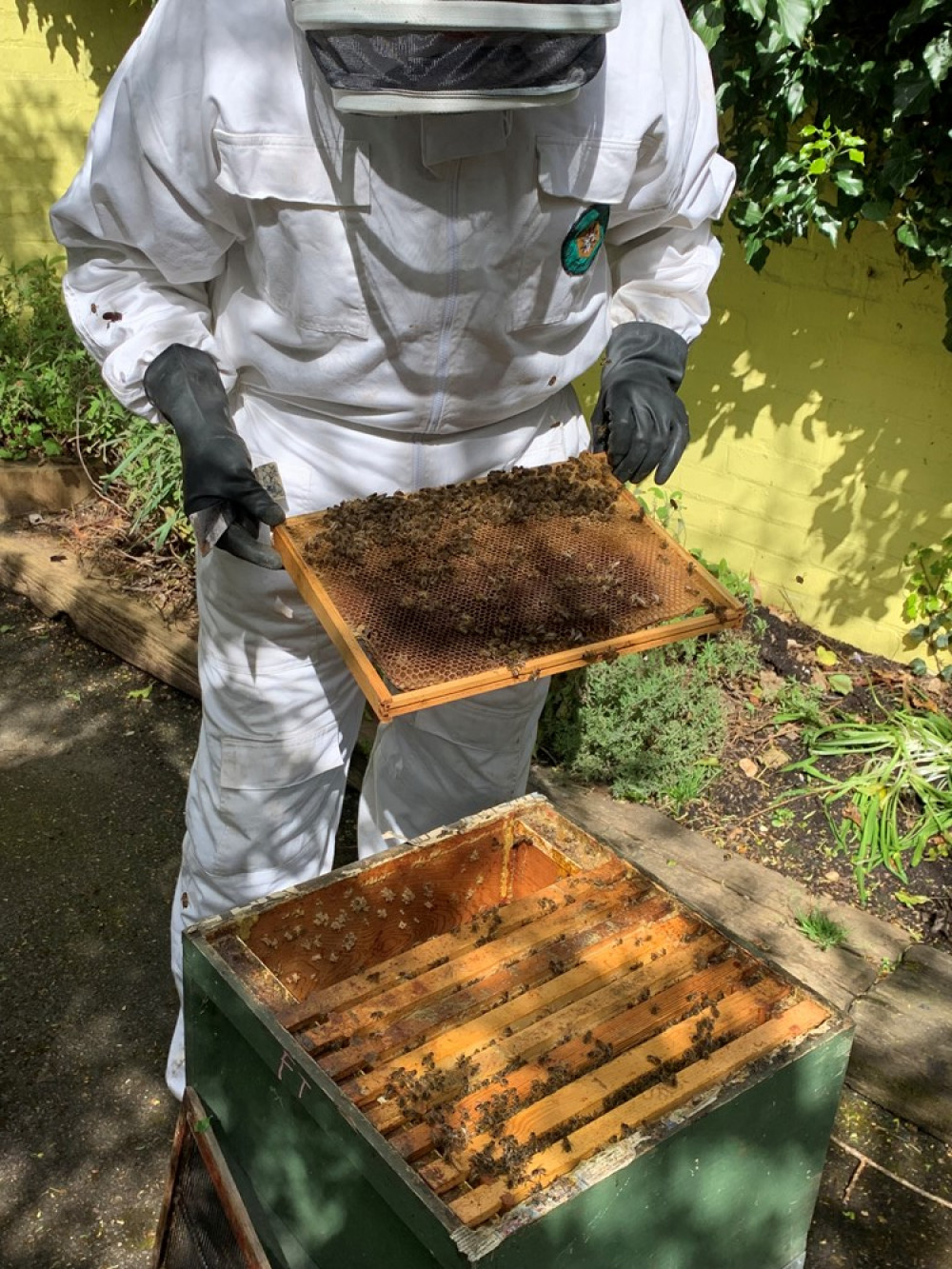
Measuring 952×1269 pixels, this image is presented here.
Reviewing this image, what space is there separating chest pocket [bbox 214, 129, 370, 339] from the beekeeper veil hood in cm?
22

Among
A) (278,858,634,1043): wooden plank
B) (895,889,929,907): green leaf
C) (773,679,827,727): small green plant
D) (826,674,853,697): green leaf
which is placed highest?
(278,858,634,1043): wooden plank

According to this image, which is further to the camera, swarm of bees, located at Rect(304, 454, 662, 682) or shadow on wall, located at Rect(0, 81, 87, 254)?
shadow on wall, located at Rect(0, 81, 87, 254)

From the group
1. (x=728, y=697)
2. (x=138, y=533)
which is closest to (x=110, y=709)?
(x=138, y=533)

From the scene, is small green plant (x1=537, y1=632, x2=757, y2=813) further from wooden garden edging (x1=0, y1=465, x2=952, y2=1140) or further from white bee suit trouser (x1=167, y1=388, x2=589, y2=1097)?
white bee suit trouser (x1=167, y1=388, x2=589, y2=1097)

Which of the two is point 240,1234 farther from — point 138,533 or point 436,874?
point 138,533

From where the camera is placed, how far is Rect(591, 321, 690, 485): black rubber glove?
2596 millimetres

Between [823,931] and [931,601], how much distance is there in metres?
1.44

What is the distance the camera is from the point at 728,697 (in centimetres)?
432

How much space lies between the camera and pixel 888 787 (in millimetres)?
3875

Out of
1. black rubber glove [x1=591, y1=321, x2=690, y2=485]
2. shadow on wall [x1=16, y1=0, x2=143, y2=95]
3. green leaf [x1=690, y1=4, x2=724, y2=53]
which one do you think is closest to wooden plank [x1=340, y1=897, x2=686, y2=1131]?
black rubber glove [x1=591, y1=321, x2=690, y2=485]

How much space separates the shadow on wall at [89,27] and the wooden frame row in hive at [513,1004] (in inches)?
195

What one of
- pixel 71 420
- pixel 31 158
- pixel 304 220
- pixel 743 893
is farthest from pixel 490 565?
pixel 31 158

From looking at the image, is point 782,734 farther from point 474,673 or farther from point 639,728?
point 474,673

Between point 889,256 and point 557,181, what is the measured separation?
227 centimetres
